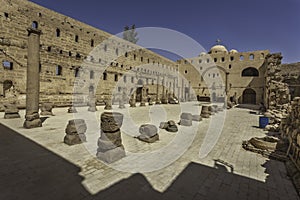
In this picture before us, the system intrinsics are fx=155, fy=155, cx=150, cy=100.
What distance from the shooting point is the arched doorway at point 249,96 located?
1272 inches

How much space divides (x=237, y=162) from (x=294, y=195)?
5.06 ft

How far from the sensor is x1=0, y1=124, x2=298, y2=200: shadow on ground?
301 cm

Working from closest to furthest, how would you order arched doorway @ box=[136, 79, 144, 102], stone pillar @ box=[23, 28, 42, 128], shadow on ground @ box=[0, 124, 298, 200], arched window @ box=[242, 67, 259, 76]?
1. shadow on ground @ box=[0, 124, 298, 200]
2. stone pillar @ box=[23, 28, 42, 128]
3. arched doorway @ box=[136, 79, 144, 102]
4. arched window @ box=[242, 67, 259, 76]

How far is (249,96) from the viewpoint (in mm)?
32781

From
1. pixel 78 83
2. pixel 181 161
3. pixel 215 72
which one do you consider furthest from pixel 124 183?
pixel 215 72

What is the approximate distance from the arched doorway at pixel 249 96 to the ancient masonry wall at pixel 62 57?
22433 mm

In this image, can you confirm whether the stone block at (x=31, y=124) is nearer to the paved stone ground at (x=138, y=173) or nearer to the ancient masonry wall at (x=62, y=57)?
the paved stone ground at (x=138, y=173)

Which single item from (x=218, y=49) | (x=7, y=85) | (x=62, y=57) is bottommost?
(x=7, y=85)

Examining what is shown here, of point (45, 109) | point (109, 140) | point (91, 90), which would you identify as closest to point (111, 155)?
point (109, 140)

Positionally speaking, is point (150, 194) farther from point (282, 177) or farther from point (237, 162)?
point (282, 177)

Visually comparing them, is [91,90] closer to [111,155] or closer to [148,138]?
[148,138]

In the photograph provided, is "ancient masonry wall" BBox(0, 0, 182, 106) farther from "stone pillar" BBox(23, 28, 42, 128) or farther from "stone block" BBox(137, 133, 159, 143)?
"stone block" BBox(137, 133, 159, 143)

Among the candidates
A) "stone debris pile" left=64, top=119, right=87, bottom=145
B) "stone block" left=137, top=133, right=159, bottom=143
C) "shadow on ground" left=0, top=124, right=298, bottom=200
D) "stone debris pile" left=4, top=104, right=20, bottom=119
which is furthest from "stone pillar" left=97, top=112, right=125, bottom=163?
"stone debris pile" left=4, top=104, right=20, bottom=119

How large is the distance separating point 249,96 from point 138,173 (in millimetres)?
35980
